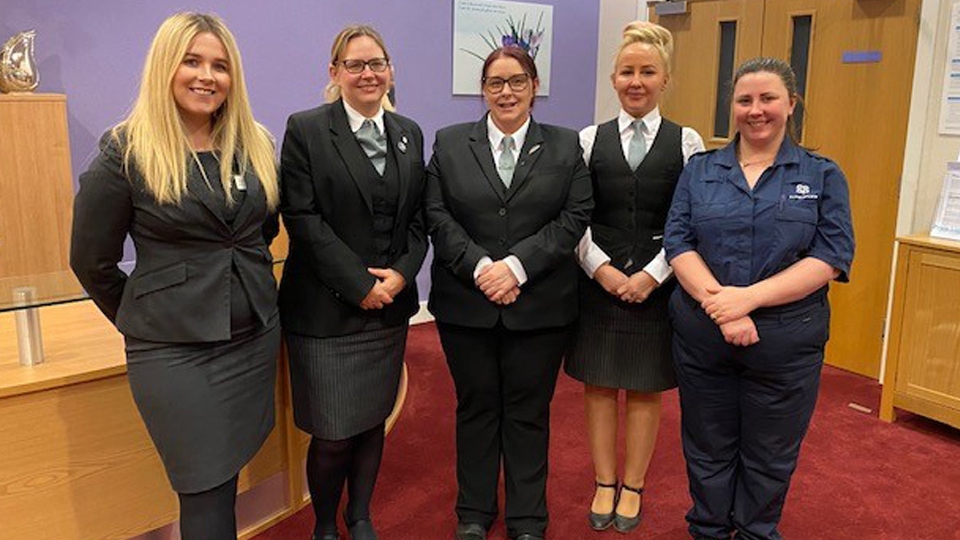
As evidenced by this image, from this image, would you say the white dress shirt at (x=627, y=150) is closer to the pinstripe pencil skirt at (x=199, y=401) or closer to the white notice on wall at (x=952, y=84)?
the pinstripe pencil skirt at (x=199, y=401)

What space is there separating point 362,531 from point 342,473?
21 cm

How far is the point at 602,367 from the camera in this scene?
8.63 feet

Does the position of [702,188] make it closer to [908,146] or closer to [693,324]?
[693,324]

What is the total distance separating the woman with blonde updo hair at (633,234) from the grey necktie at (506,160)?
0.29 metres

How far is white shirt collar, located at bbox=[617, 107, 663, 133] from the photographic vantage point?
251 centimetres

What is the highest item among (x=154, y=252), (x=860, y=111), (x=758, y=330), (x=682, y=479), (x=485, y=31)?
(x=485, y=31)

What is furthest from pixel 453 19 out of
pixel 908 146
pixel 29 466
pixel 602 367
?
pixel 29 466

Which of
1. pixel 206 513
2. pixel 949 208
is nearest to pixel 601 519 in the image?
pixel 206 513

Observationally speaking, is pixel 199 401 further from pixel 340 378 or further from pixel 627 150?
pixel 627 150

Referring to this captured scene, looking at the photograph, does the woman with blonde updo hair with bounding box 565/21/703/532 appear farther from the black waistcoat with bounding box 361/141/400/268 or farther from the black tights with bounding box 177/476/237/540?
the black tights with bounding box 177/476/237/540

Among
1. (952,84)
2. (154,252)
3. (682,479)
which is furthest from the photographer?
(952,84)

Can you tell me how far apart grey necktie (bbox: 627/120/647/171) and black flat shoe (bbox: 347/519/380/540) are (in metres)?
1.36

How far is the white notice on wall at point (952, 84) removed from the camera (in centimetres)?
377

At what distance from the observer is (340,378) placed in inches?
90.0
